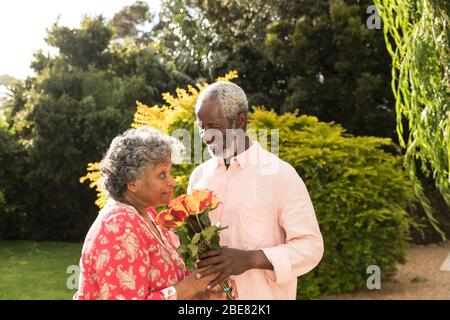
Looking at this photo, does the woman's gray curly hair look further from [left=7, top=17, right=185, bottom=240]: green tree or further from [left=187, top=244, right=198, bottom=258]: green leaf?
[left=7, top=17, right=185, bottom=240]: green tree

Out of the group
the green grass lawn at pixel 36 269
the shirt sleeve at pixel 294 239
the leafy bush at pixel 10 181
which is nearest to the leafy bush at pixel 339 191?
the green grass lawn at pixel 36 269

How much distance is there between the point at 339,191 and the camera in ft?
25.9

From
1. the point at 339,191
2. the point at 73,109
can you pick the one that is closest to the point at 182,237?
the point at 339,191

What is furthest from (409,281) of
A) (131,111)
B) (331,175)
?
(131,111)

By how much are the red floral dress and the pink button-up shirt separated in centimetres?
40

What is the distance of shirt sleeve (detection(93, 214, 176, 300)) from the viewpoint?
251 cm

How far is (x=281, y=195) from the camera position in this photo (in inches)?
116

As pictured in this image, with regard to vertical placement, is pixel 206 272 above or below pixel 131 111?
below

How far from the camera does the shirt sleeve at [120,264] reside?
251cm

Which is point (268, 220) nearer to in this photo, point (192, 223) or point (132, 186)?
point (192, 223)

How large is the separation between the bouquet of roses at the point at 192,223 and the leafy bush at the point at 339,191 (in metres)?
4.90

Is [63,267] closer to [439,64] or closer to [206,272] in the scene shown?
[439,64]

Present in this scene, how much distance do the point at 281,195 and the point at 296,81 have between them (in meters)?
10.3

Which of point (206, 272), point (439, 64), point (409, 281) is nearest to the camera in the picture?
point (206, 272)
